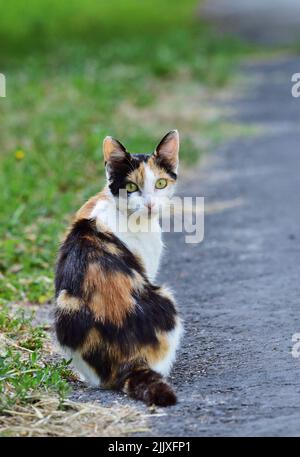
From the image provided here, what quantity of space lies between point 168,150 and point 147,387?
160 cm

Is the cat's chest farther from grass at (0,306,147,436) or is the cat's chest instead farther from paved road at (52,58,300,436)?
grass at (0,306,147,436)

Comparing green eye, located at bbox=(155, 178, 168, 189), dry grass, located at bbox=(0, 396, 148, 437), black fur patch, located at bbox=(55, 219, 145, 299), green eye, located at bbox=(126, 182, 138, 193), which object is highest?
green eye, located at bbox=(155, 178, 168, 189)

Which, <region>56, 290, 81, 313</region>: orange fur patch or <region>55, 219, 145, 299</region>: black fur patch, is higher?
<region>55, 219, 145, 299</region>: black fur patch

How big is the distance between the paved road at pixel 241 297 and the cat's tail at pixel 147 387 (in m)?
0.06

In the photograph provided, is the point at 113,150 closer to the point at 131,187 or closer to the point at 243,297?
the point at 131,187

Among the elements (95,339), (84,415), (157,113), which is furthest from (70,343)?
(157,113)

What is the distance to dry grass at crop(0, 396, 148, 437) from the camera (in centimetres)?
501

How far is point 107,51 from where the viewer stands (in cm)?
2059

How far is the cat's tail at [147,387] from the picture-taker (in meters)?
5.28

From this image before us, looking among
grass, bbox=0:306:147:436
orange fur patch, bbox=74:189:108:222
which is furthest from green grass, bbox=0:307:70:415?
orange fur patch, bbox=74:189:108:222

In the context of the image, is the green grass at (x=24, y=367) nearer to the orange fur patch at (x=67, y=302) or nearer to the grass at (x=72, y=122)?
the orange fur patch at (x=67, y=302)

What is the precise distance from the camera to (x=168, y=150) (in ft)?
20.8

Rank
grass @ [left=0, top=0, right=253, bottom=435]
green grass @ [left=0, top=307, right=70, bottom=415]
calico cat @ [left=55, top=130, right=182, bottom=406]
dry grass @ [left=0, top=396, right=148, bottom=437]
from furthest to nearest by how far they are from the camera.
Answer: grass @ [left=0, top=0, right=253, bottom=435]
calico cat @ [left=55, top=130, right=182, bottom=406]
green grass @ [left=0, top=307, right=70, bottom=415]
dry grass @ [left=0, top=396, right=148, bottom=437]

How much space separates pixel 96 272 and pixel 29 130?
7881 millimetres
